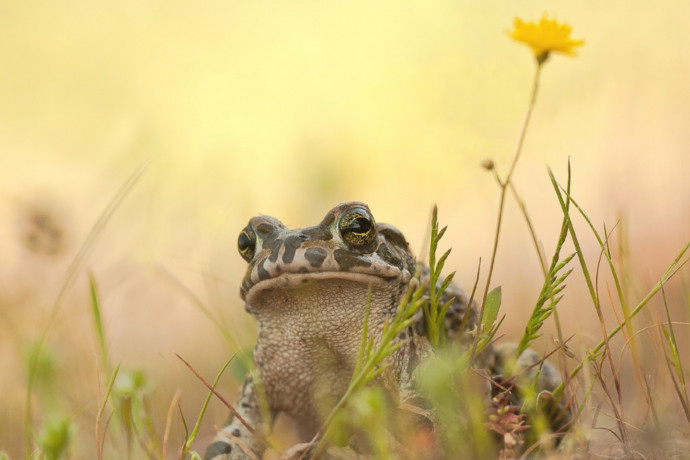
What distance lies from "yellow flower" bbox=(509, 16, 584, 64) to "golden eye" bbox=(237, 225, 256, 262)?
1.07 m

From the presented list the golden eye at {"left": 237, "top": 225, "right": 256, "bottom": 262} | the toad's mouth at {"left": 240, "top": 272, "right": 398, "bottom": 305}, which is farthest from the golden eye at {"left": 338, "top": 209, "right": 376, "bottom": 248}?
the golden eye at {"left": 237, "top": 225, "right": 256, "bottom": 262}

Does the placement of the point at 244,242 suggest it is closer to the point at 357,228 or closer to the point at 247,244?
the point at 247,244

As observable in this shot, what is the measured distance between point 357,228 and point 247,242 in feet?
1.38

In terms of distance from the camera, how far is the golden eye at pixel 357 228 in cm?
234

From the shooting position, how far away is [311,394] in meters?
2.56

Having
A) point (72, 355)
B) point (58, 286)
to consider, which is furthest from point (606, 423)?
point (58, 286)

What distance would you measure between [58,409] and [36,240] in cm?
79

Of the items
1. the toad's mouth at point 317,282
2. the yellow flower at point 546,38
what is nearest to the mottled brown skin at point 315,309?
the toad's mouth at point 317,282

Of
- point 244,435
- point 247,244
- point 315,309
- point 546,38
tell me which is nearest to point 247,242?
point 247,244

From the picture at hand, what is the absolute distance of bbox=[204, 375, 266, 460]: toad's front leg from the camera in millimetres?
2555

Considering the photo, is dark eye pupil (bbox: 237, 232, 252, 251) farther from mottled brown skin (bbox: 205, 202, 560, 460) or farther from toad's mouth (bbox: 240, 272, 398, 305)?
toad's mouth (bbox: 240, 272, 398, 305)

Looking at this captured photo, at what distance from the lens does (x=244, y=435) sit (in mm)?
2598

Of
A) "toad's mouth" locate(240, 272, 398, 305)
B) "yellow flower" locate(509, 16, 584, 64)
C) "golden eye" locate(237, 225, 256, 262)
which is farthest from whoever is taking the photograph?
"golden eye" locate(237, 225, 256, 262)

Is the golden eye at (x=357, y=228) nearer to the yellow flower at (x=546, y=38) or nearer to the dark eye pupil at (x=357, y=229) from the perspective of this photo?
the dark eye pupil at (x=357, y=229)
